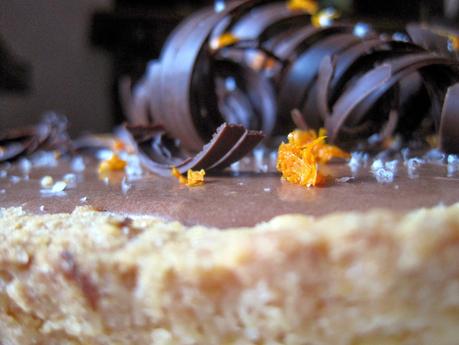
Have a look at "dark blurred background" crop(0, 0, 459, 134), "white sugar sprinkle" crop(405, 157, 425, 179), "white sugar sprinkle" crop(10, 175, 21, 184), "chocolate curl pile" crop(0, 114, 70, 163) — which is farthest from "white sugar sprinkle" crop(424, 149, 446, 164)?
"dark blurred background" crop(0, 0, 459, 134)

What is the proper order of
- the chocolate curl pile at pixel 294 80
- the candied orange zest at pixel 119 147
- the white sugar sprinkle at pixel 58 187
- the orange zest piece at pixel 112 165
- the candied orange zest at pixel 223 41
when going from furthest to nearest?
the candied orange zest at pixel 119 147 < the candied orange zest at pixel 223 41 < the orange zest piece at pixel 112 165 < the chocolate curl pile at pixel 294 80 < the white sugar sprinkle at pixel 58 187

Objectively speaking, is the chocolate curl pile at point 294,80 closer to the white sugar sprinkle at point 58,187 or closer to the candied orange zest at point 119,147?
the candied orange zest at point 119,147

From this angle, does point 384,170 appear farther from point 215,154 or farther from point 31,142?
point 31,142

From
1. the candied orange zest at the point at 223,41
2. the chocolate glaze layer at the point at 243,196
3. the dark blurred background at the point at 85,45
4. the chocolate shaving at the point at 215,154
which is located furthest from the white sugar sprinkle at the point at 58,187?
the dark blurred background at the point at 85,45

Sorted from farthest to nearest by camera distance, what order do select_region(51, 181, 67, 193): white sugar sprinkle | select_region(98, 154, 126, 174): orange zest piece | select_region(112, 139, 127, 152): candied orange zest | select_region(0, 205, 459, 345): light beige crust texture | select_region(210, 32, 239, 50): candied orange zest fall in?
1. select_region(112, 139, 127, 152): candied orange zest
2. select_region(210, 32, 239, 50): candied orange zest
3. select_region(98, 154, 126, 174): orange zest piece
4. select_region(51, 181, 67, 193): white sugar sprinkle
5. select_region(0, 205, 459, 345): light beige crust texture

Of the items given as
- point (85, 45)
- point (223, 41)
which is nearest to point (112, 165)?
point (223, 41)

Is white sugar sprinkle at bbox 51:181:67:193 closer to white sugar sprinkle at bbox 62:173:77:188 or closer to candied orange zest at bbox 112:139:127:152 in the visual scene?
white sugar sprinkle at bbox 62:173:77:188
